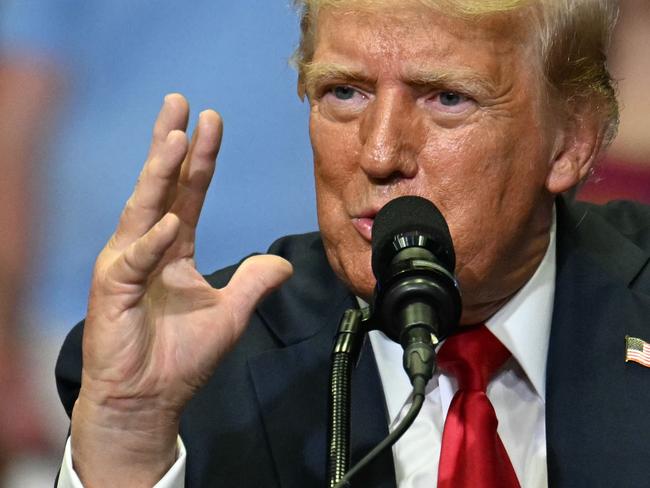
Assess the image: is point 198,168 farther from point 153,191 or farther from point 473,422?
point 473,422

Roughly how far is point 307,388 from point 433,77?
53 centimetres

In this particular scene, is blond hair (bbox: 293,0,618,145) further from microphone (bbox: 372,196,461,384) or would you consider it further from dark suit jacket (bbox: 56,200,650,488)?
microphone (bbox: 372,196,461,384)

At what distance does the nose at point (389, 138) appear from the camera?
183 cm

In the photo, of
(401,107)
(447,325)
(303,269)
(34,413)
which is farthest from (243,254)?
(447,325)

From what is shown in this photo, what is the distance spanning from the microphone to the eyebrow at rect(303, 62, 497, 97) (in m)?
0.39

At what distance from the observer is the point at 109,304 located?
1641 mm

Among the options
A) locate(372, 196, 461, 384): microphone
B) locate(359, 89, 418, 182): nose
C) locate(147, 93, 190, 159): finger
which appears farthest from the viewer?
locate(359, 89, 418, 182): nose

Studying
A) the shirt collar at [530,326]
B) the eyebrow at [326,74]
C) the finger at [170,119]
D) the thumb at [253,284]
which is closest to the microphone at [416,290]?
the thumb at [253,284]

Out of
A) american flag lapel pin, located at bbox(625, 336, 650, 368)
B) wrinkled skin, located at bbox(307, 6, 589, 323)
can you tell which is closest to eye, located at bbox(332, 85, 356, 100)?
wrinkled skin, located at bbox(307, 6, 589, 323)

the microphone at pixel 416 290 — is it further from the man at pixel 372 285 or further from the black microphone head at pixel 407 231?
the man at pixel 372 285

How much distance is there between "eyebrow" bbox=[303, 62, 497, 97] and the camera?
187cm

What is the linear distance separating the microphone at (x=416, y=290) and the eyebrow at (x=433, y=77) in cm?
39

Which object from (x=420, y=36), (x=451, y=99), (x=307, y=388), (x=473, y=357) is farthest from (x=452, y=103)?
(x=307, y=388)

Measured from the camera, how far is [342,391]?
1.53 m
